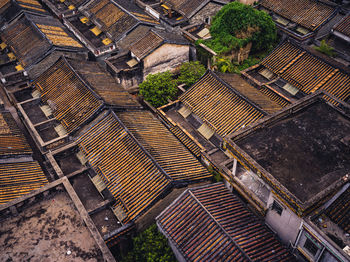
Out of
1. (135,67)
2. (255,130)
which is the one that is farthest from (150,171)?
(135,67)

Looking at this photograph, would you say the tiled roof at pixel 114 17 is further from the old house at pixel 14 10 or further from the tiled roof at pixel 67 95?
the tiled roof at pixel 67 95

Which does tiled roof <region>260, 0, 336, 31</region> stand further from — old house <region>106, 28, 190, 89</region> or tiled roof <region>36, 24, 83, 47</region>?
tiled roof <region>36, 24, 83, 47</region>

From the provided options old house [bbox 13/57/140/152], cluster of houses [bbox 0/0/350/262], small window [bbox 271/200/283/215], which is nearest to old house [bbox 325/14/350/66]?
cluster of houses [bbox 0/0/350/262]

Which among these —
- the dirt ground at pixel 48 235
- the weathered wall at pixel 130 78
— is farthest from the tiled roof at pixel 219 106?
the dirt ground at pixel 48 235

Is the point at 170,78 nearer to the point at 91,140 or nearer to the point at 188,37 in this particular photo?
the point at 188,37

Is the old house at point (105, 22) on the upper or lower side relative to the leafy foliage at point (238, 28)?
upper
